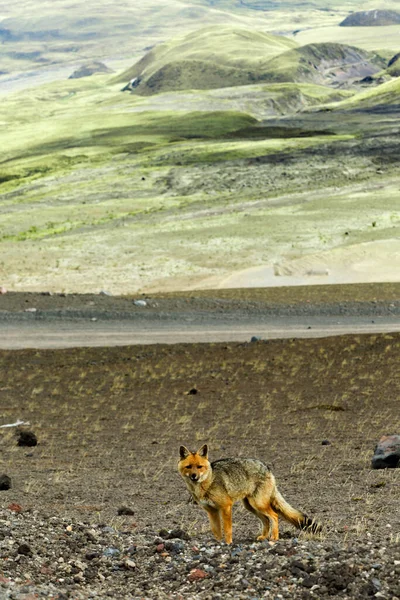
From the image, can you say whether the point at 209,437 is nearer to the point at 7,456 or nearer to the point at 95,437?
the point at 95,437

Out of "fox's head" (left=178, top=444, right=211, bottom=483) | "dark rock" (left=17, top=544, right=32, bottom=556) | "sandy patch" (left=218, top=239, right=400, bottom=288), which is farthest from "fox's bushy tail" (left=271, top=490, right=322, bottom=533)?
"sandy patch" (left=218, top=239, right=400, bottom=288)

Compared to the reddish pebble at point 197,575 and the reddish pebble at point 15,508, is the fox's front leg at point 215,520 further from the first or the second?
the reddish pebble at point 15,508

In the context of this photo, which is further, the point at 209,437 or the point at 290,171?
the point at 290,171

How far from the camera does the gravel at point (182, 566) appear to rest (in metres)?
8.33

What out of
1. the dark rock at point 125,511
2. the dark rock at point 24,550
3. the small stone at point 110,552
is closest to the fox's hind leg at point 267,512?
the small stone at point 110,552

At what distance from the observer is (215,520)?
9914 mm

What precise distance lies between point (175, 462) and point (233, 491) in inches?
281

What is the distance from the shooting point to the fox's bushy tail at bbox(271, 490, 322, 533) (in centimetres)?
972

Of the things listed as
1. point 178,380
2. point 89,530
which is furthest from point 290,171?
point 89,530

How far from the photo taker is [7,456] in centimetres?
1822

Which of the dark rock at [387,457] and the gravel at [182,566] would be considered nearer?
the gravel at [182,566]

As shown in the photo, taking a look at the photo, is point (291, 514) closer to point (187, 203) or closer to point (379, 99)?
point (187, 203)

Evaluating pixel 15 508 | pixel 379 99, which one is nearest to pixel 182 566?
pixel 15 508

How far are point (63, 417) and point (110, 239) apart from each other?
38.1 meters
